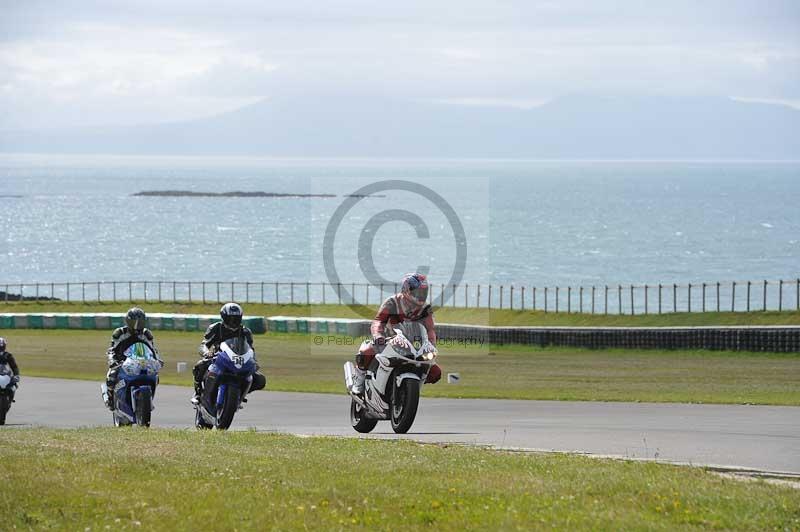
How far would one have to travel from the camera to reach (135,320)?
2100 cm

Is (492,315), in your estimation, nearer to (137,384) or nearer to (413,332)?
(137,384)

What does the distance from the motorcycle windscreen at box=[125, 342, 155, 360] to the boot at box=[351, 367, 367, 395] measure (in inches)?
122

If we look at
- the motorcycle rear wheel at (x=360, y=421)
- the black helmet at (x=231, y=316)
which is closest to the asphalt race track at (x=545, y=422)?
the motorcycle rear wheel at (x=360, y=421)

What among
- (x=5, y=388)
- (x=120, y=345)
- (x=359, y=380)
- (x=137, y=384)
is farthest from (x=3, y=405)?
(x=359, y=380)

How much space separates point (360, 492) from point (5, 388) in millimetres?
13961

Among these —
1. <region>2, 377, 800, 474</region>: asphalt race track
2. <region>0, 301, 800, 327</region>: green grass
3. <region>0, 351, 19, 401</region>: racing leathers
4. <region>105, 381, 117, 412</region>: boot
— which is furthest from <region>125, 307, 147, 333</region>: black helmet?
<region>0, 301, 800, 327</region>: green grass

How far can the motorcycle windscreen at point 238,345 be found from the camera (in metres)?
20.0

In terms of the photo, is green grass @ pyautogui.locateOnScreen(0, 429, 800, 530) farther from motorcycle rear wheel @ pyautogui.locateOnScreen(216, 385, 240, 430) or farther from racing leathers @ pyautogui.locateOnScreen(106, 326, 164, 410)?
racing leathers @ pyautogui.locateOnScreen(106, 326, 164, 410)

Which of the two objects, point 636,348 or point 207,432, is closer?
point 207,432

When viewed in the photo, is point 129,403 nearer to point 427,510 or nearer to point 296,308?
point 427,510

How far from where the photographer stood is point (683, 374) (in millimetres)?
40344

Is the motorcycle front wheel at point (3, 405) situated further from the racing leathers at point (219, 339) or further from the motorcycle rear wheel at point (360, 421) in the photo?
the motorcycle rear wheel at point (360, 421)

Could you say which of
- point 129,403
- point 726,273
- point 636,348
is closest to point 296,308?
point 636,348

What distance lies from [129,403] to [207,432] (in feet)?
9.42
